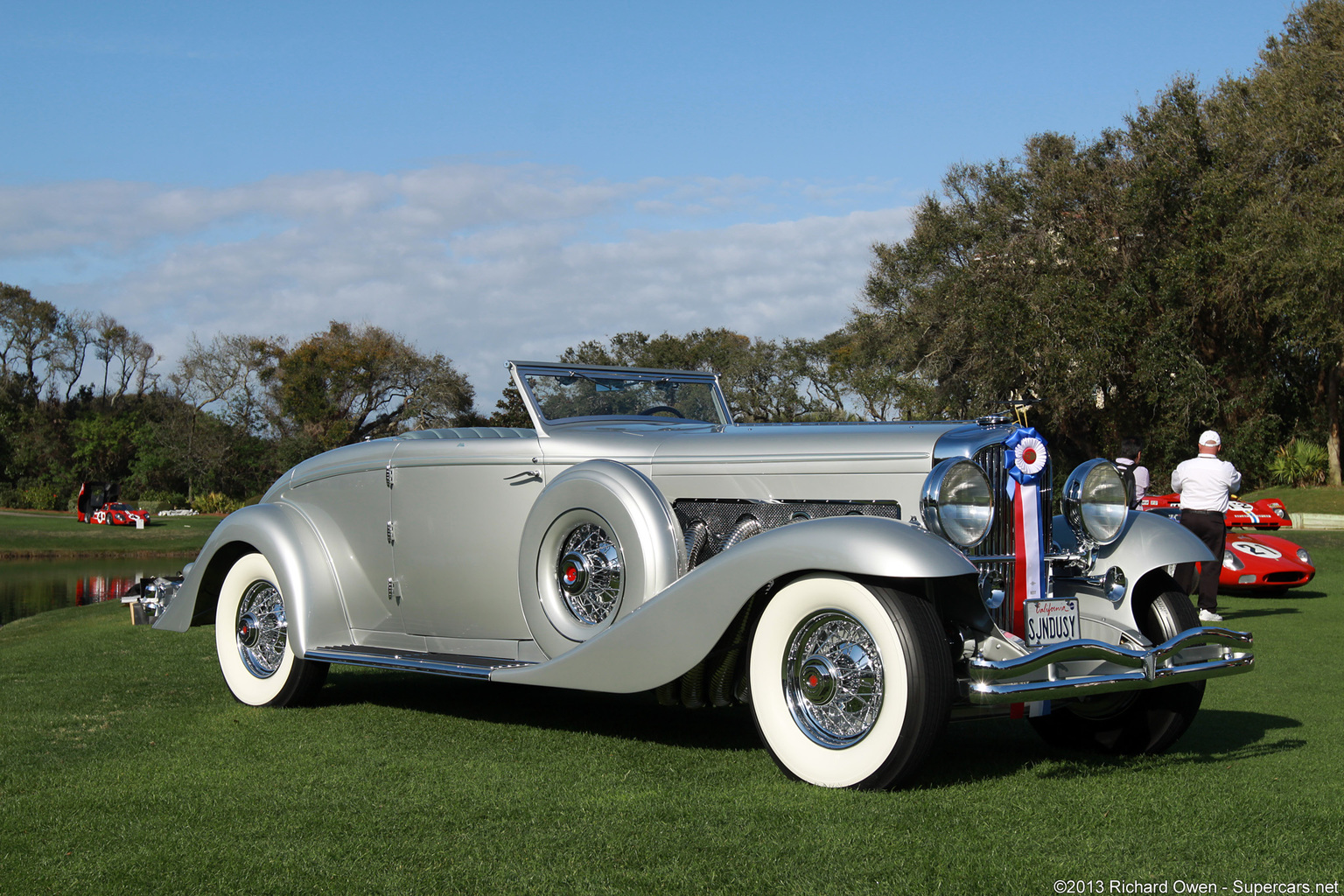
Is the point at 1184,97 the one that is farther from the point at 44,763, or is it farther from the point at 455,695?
the point at 44,763

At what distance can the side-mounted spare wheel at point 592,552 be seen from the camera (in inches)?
197

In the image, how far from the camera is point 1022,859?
3320 millimetres

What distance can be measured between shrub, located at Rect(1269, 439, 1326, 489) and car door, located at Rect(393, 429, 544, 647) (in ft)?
87.7

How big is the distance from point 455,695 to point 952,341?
25012 mm

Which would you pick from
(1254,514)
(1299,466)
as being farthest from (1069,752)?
(1299,466)

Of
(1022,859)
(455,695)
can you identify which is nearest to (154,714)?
(455,695)

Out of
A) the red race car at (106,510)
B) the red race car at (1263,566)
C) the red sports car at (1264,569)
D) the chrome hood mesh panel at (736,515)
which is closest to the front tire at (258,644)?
the chrome hood mesh panel at (736,515)

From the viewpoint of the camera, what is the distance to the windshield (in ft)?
20.2

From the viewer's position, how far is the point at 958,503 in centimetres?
443

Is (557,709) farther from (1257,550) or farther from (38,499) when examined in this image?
(38,499)

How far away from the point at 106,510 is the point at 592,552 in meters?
36.4

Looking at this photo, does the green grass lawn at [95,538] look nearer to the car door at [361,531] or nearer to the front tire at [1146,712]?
the car door at [361,531]

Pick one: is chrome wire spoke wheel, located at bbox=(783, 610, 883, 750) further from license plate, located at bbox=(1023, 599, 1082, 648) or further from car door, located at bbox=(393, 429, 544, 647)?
car door, located at bbox=(393, 429, 544, 647)

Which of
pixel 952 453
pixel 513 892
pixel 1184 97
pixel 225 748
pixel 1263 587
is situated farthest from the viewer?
pixel 1184 97
